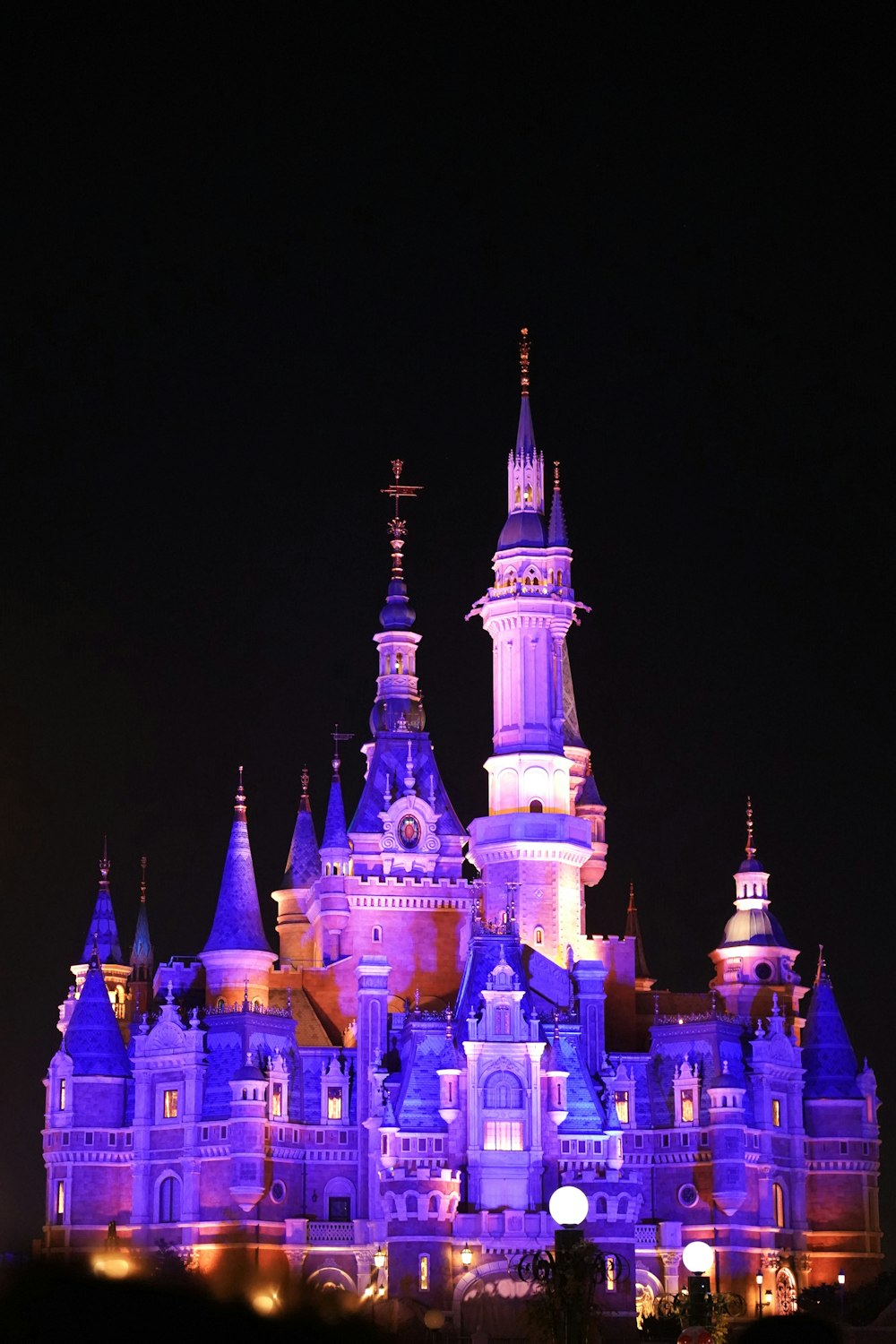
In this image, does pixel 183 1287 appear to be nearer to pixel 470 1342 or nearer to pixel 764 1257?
pixel 470 1342

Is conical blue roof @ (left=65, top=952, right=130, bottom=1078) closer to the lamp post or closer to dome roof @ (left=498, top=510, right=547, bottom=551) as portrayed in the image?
dome roof @ (left=498, top=510, right=547, bottom=551)

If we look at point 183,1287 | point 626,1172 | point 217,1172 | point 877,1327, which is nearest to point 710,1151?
point 626,1172

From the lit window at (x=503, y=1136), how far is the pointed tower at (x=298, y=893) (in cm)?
1651

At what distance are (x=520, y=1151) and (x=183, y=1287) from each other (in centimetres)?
7569

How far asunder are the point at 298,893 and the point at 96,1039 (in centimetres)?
1251

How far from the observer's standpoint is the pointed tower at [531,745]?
90.9 metres

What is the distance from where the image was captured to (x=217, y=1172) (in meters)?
82.9

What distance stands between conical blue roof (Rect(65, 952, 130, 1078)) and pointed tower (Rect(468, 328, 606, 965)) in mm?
15189

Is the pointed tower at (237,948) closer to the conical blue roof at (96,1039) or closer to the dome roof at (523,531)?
the conical blue roof at (96,1039)

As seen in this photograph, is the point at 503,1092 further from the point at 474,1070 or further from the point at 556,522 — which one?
the point at 556,522

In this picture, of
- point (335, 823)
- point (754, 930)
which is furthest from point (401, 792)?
point (754, 930)

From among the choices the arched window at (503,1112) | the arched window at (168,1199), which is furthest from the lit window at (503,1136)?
the arched window at (168,1199)

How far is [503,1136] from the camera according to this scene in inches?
3226

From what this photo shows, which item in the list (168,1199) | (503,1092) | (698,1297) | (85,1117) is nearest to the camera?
(698,1297)
